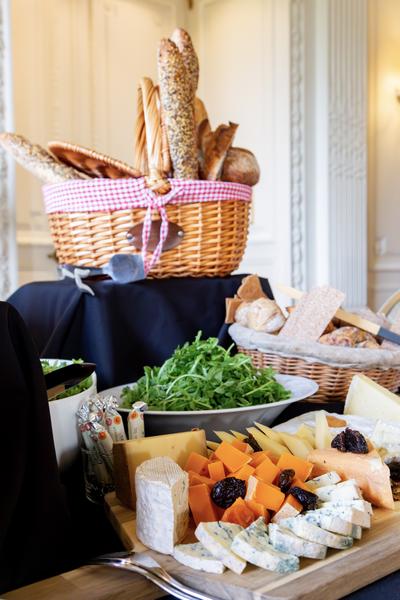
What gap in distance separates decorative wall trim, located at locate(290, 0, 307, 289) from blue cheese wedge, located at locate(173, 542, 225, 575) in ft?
10.3

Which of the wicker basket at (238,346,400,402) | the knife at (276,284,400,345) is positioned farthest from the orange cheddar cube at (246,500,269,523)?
the knife at (276,284,400,345)

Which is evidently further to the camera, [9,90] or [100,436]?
[9,90]

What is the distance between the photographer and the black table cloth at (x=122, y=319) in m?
1.18

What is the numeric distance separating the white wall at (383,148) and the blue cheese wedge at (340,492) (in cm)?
371

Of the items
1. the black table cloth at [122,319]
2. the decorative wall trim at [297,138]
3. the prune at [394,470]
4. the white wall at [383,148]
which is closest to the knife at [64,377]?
the prune at [394,470]

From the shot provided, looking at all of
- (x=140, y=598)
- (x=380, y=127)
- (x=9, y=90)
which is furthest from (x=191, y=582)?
(x=380, y=127)

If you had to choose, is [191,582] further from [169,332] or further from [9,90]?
[9,90]

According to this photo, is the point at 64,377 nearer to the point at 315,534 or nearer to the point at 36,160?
the point at 315,534

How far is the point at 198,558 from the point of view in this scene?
0.52 meters

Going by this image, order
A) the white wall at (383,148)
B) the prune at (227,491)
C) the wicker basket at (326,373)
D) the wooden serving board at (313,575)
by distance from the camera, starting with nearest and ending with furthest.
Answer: the wooden serving board at (313,575)
the prune at (227,491)
the wicker basket at (326,373)
the white wall at (383,148)

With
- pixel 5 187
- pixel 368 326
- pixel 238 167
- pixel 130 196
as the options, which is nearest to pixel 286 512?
pixel 368 326

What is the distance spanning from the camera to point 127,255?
4.02 feet

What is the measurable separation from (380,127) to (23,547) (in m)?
4.10

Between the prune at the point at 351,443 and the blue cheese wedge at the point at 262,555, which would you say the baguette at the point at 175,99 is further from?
the blue cheese wedge at the point at 262,555
